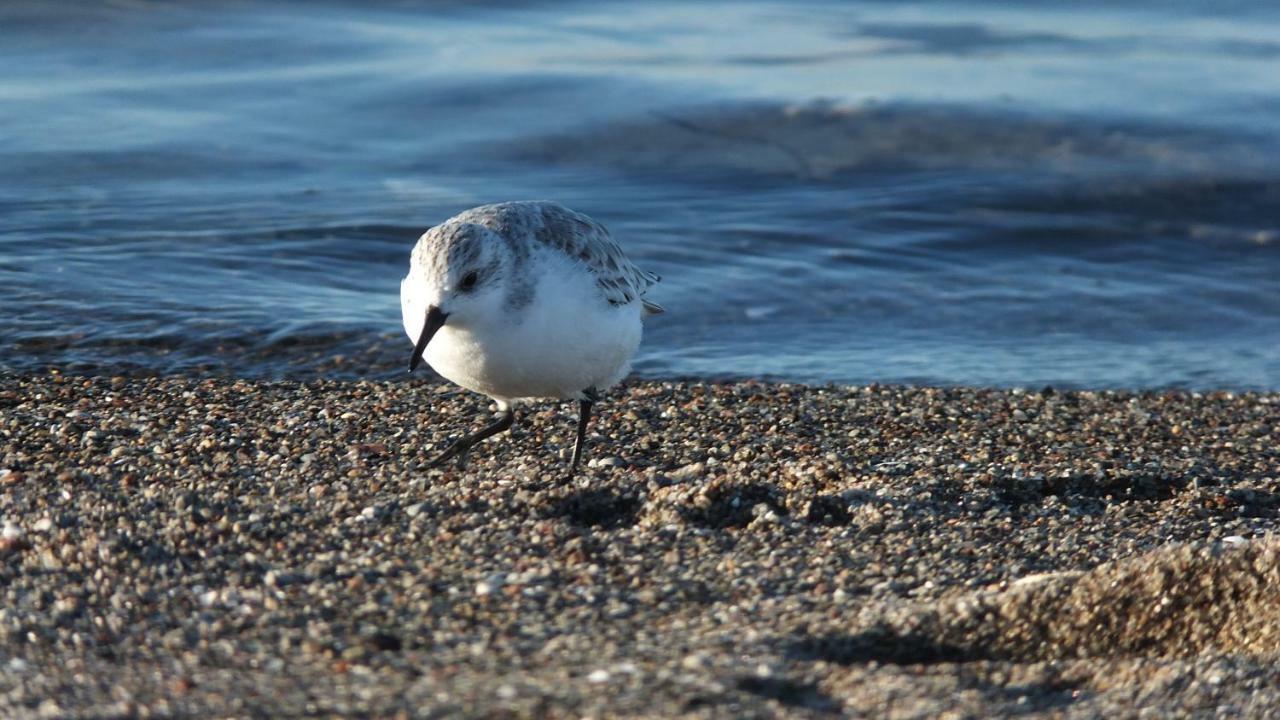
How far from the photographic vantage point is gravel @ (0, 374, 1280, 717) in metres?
3.53

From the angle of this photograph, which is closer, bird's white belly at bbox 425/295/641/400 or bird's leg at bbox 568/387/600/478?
bird's white belly at bbox 425/295/641/400

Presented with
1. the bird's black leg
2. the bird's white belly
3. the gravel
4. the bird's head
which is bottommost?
the gravel

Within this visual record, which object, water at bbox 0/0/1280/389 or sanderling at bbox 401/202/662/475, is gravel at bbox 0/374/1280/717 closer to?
sanderling at bbox 401/202/662/475

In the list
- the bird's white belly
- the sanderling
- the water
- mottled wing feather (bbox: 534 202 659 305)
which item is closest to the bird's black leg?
the sanderling

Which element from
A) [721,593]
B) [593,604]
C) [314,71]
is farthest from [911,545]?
[314,71]

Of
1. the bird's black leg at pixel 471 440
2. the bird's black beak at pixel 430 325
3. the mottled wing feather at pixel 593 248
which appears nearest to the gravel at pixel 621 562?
the bird's black leg at pixel 471 440

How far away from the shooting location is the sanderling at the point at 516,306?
4.74m

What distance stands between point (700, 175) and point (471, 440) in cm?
614

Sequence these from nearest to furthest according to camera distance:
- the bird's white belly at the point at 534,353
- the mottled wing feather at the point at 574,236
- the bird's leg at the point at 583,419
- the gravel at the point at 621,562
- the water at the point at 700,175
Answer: the gravel at the point at 621,562 → the bird's white belly at the point at 534,353 → the mottled wing feather at the point at 574,236 → the bird's leg at the point at 583,419 → the water at the point at 700,175

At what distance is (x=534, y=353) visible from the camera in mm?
4855

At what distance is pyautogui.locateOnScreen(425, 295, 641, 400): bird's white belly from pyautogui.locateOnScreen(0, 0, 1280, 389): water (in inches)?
89.2

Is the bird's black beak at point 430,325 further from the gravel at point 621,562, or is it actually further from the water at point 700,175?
the water at point 700,175

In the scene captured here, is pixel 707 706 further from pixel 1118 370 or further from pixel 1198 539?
pixel 1118 370

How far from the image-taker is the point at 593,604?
4.04m
